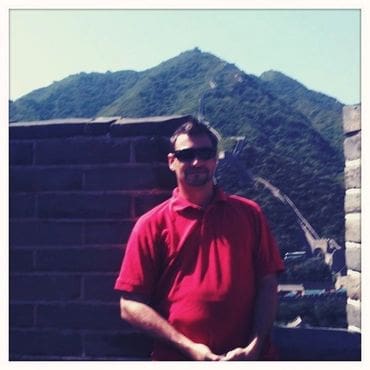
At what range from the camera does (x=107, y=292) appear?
268cm

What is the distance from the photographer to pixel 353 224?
106 inches

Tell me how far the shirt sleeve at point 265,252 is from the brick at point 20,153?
122 centimetres

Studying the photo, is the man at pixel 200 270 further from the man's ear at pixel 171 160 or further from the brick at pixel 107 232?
the brick at pixel 107 232

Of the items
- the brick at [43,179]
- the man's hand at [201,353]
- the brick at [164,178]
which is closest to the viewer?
the man's hand at [201,353]

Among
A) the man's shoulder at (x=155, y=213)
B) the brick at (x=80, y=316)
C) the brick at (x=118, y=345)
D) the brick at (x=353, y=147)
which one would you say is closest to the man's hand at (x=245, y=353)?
the brick at (x=118, y=345)

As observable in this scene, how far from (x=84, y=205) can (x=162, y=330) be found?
76 centimetres

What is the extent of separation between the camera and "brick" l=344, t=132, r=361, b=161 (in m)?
2.70

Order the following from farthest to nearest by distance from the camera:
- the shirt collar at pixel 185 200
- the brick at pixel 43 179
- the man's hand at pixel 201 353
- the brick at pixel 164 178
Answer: the brick at pixel 43 179 < the brick at pixel 164 178 < the shirt collar at pixel 185 200 < the man's hand at pixel 201 353

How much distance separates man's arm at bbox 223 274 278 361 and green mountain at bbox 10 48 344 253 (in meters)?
0.25

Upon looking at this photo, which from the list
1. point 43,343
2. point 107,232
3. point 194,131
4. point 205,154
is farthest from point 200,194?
point 43,343

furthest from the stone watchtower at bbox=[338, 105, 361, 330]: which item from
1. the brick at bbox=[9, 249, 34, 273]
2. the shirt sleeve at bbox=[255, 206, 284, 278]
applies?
the brick at bbox=[9, 249, 34, 273]

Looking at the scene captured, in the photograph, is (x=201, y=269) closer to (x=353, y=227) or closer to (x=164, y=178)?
(x=164, y=178)

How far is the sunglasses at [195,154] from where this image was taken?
247 cm
